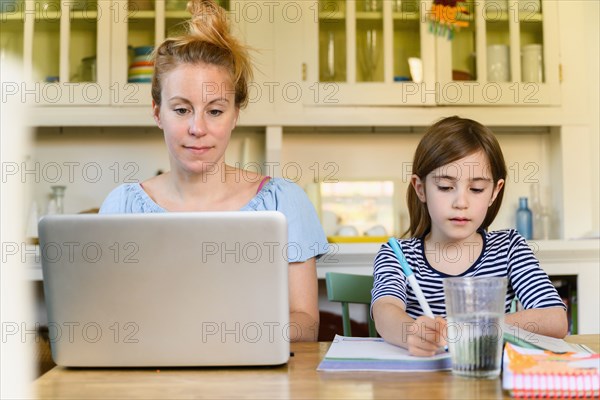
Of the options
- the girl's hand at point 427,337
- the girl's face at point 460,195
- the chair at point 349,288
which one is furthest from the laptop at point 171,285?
the chair at point 349,288

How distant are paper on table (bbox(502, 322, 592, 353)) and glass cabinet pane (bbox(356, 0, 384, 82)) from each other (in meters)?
1.86

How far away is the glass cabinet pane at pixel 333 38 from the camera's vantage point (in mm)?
2840

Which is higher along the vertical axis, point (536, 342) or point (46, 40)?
point (46, 40)

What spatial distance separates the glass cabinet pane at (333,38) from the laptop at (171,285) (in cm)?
199

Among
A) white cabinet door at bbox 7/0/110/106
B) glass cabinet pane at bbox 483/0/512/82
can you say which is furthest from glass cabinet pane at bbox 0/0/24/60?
glass cabinet pane at bbox 483/0/512/82

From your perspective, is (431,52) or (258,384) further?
(431,52)

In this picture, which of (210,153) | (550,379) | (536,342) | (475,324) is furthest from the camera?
(210,153)

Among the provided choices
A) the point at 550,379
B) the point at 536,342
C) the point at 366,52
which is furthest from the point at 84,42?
the point at 550,379

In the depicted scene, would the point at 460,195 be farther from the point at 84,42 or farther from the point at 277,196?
the point at 84,42

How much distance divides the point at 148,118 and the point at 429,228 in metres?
1.48

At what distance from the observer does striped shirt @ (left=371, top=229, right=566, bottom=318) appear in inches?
55.1

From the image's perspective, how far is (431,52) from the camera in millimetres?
2832

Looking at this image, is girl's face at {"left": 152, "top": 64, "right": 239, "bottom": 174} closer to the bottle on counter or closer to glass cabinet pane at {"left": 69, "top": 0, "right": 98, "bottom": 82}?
glass cabinet pane at {"left": 69, "top": 0, "right": 98, "bottom": 82}

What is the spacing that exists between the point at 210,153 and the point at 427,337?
25.7 inches
